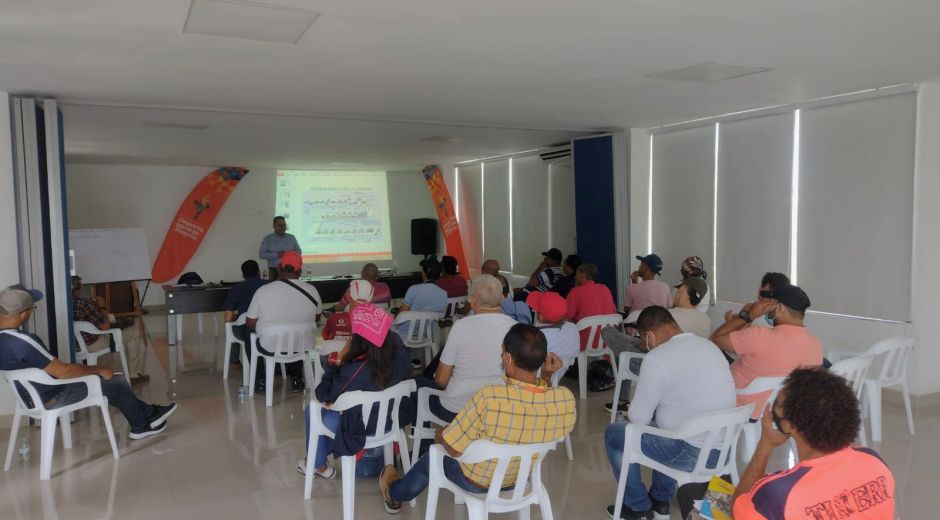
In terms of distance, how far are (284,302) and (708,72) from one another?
11.6 ft

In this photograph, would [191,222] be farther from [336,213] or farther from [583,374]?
[583,374]

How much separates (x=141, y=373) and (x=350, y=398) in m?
4.23

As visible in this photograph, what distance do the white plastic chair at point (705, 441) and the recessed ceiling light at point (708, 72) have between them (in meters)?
2.23

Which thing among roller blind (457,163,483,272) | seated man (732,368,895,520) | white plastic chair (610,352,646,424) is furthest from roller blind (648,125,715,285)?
seated man (732,368,895,520)

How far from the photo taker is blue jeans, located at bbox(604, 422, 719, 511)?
9.64 feet

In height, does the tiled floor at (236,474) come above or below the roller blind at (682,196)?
below

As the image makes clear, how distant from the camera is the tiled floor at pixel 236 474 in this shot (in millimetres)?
3424

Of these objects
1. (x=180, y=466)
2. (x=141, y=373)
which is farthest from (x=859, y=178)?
(x=141, y=373)

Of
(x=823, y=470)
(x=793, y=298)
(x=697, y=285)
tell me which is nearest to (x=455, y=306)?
(x=697, y=285)

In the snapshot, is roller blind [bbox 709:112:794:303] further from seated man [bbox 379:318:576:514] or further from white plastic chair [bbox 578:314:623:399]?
seated man [bbox 379:318:576:514]

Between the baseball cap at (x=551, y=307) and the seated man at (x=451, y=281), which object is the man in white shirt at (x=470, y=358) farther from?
the seated man at (x=451, y=281)

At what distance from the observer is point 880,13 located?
3.04 meters

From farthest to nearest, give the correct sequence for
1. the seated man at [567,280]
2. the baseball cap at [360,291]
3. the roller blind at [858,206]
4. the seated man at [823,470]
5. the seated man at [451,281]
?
the seated man at [451,281], the seated man at [567,280], the roller blind at [858,206], the baseball cap at [360,291], the seated man at [823,470]

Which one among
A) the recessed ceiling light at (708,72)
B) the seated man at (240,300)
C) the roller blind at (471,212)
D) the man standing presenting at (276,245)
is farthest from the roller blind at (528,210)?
the recessed ceiling light at (708,72)
